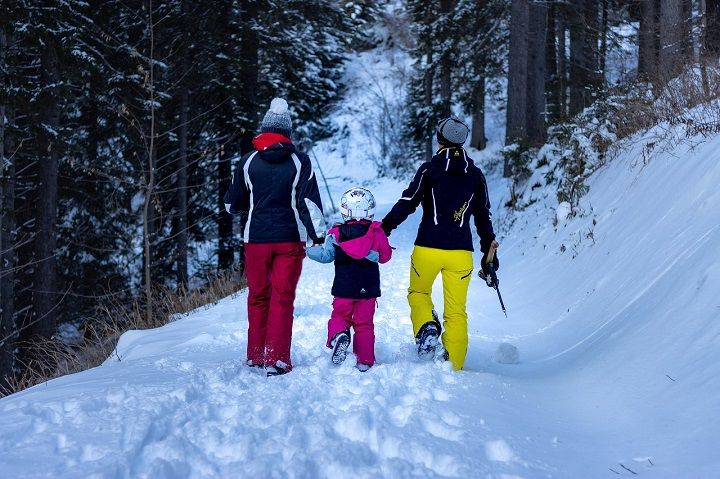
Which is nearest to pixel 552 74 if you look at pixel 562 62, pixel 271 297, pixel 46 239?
pixel 562 62

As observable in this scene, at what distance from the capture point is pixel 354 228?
15.1 ft

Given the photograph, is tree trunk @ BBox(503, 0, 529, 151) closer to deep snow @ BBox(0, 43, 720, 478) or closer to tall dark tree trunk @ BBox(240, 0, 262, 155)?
tall dark tree trunk @ BBox(240, 0, 262, 155)

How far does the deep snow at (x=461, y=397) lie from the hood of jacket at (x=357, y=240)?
2.80ft

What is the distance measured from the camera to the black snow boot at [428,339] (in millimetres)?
4645

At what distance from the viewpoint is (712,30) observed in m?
10.8

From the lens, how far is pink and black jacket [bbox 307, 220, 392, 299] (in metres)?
4.57

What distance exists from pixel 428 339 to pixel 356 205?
1189mm

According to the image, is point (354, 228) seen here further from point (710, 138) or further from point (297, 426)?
point (710, 138)

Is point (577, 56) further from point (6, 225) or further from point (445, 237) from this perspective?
point (6, 225)

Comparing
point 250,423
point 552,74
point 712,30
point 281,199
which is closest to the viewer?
point 250,423

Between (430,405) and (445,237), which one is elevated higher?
(445,237)

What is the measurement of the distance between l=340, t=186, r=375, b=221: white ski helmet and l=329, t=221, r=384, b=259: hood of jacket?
0.18ft

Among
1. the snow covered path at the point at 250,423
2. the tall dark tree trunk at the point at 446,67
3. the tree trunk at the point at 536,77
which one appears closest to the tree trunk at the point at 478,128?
the tall dark tree trunk at the point at 446,67

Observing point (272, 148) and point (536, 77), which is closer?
point (272, 148)
